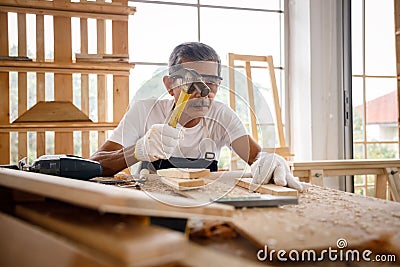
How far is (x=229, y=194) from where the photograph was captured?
1070mm

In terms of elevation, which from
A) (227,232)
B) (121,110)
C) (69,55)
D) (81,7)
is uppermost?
(81,7)

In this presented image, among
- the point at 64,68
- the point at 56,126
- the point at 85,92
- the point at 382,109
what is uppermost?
the point at 64,68

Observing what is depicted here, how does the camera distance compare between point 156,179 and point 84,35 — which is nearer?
point 156,179

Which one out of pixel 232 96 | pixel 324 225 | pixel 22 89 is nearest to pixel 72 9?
pixel 22 89

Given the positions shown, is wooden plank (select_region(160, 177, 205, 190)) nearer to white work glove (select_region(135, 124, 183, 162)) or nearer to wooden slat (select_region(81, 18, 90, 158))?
white work glove (select_region(135, 124, 183, 162))

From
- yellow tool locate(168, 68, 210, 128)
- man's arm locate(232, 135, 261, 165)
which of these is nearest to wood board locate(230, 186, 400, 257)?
yellow tool locate(168, 68, 210, 128)

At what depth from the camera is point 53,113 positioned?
2.73 m

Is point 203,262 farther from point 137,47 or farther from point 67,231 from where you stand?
point 137,47

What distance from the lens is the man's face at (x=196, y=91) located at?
4.07 feet

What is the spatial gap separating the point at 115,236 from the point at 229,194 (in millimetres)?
591

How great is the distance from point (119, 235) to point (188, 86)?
2.47ft

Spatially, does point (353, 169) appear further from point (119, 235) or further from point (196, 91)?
point (119, 235)

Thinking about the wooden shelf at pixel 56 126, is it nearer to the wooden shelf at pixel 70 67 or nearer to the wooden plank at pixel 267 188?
the wooden shelf at pixel 70 67

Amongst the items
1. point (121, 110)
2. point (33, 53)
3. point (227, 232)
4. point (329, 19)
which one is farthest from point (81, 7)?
point (227, 232)
